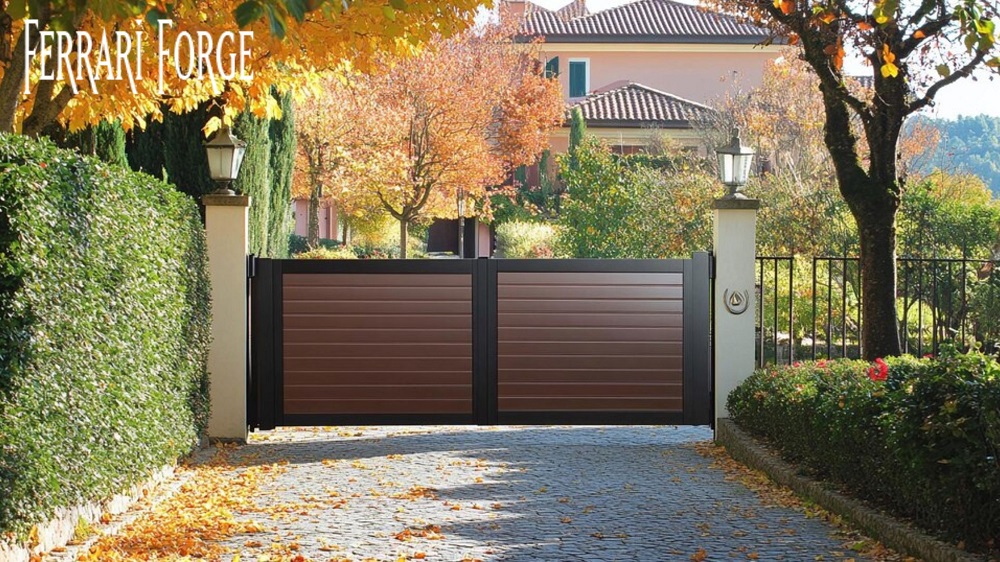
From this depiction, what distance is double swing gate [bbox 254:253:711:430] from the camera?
1173cm

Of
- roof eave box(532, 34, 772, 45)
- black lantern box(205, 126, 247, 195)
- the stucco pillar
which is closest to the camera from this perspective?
black lantern box(205, 126, 247, 195)

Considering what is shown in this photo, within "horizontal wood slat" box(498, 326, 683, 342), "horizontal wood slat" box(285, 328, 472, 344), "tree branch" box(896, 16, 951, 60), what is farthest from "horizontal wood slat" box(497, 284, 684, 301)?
"tree branch" box(896, 16, 951, 60)

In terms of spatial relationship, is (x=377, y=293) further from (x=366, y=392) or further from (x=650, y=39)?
(x=650, y=39)

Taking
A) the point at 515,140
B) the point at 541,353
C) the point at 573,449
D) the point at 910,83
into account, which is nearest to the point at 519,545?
the point at 573,449

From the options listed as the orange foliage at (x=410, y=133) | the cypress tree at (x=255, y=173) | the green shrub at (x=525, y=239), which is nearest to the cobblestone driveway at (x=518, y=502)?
the cypress tree at (x=255, y=173)

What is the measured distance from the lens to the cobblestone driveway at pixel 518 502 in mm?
6730

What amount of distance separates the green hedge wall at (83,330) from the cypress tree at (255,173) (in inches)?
228

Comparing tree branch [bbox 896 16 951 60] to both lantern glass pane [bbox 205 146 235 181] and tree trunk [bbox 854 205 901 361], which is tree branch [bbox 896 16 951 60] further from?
lantern glass pane [bbox 205 146 235 181]

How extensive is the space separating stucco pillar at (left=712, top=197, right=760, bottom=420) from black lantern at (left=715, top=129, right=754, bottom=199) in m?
0.32

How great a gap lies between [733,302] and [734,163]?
131cm

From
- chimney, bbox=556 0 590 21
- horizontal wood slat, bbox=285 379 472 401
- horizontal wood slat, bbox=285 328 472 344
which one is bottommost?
horizontal wood slat, bbox=285 379 472 401

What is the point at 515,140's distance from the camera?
3981 cm

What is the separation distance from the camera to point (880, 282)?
11.3 meters

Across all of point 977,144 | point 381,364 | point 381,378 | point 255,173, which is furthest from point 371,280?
point 977,144
